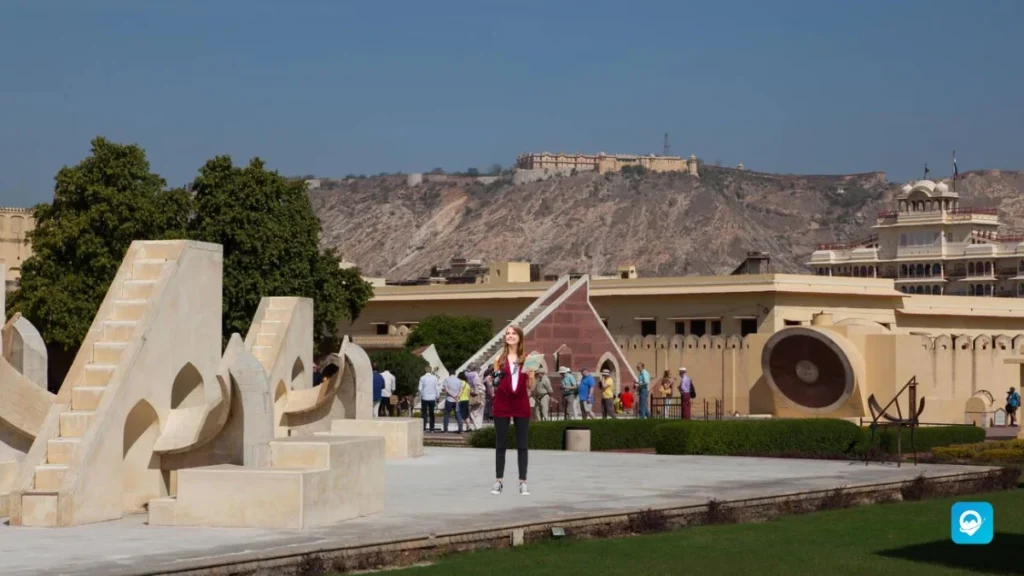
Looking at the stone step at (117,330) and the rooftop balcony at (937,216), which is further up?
the rooftop balcony at (937,216)

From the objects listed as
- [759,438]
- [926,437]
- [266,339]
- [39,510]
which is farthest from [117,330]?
[926,437]

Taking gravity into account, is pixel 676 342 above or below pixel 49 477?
above

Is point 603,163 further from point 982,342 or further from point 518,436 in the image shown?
point 518,436

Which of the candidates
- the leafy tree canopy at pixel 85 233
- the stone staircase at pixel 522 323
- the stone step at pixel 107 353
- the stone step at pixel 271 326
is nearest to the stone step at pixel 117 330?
the stone step at pixel 107 353

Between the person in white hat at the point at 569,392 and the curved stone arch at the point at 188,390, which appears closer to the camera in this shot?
the curved stone arch at the point at 188,390

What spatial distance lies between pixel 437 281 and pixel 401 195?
11716 cm

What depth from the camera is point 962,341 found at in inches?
1940

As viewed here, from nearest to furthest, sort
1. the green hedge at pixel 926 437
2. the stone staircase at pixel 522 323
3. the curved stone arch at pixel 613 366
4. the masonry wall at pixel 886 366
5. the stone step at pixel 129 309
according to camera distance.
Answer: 1. the stone step at pixel 129 309
2. the green hedge at pixel 926 437
3. the masonry wall at pixel 886 366
4. the stone staircase at pixel 522 323
5. the curved stone arch at pixel 613 366

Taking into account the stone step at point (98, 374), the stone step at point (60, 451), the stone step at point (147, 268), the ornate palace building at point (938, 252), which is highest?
the ornate palace building at point (938, 252)

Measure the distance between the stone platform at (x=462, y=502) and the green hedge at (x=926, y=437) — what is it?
2488 mm

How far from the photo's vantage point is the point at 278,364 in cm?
1992

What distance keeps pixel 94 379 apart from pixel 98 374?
0.17 feet

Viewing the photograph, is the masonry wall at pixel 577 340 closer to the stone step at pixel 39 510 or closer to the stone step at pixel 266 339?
the stone step at pixel 266 339

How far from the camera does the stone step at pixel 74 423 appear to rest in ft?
43.4
